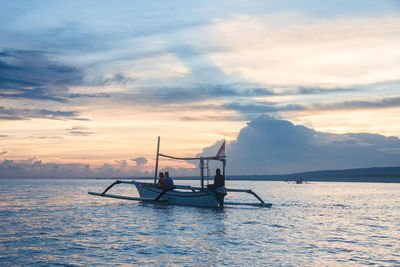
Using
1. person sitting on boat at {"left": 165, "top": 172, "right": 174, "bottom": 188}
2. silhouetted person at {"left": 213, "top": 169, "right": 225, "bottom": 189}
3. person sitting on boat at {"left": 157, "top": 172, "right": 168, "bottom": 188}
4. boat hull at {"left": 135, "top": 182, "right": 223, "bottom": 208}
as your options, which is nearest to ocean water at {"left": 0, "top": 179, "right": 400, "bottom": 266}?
silhouetted person at {"left": 213, "top": 169, "right": 225, "bottom": 189}

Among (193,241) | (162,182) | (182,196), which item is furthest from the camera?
(162,182)

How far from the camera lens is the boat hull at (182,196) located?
37438 mm

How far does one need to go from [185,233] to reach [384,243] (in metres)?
11.2

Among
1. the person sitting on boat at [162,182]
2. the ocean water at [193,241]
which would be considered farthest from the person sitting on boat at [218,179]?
the person sitting on boat at [162,182]

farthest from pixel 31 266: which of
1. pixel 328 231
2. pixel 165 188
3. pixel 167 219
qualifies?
pixel 165 188

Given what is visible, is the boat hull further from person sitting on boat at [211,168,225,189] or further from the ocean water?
the ocean water

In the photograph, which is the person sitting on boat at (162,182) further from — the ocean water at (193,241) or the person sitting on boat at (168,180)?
the ocean water at (193,241)

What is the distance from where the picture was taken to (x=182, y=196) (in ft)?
128

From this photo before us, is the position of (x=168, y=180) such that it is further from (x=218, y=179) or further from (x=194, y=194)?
(x=218, y=179)

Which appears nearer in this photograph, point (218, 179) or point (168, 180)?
point (218, 179)

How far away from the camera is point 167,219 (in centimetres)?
3055

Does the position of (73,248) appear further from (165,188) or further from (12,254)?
(165,188)

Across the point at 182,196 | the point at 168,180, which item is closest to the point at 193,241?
the point at 182,196

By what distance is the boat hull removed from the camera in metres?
37.4
